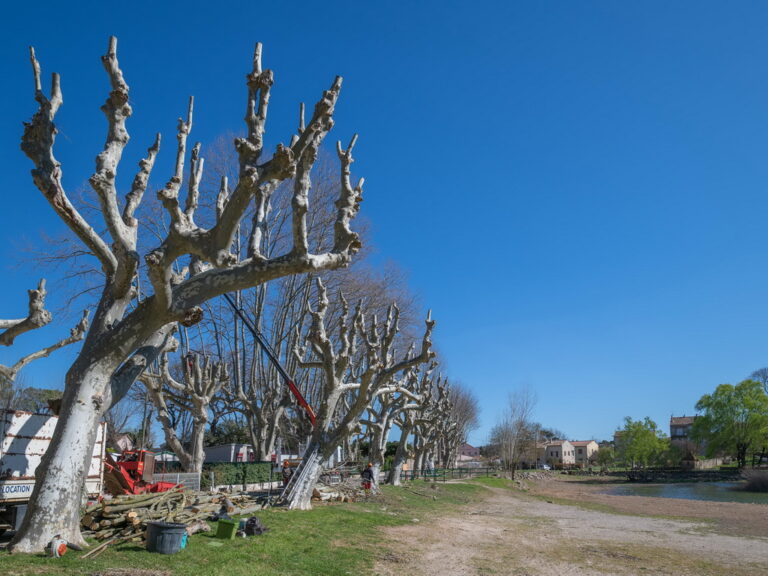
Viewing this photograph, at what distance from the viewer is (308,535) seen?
509 inches

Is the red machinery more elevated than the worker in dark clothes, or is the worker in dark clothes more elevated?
the red machinery

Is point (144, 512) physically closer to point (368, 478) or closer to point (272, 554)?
point (272, 554)

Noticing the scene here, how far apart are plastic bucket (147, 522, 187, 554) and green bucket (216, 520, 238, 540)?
168 cm

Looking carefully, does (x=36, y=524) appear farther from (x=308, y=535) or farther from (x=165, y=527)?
(x=308, y=535)

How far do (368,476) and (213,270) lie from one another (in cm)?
1687

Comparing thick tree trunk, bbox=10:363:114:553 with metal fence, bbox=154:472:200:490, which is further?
metal fence, bbox=154:472:200:490

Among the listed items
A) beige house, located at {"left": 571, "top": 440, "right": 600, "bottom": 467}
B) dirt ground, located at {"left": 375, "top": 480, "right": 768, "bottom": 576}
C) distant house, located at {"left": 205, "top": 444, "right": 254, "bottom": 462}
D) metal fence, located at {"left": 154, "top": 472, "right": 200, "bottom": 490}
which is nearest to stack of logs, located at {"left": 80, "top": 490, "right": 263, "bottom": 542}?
dirt ground, located at {"left": 375, "top": 480, "right": 768, "bottom": 576}

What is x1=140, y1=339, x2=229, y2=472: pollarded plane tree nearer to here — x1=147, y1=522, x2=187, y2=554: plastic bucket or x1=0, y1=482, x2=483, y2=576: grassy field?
x1=0, y1=482, x2=483, y2=576: grassy field

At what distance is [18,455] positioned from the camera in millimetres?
11352

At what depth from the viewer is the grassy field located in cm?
817

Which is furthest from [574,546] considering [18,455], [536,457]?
[536,457]

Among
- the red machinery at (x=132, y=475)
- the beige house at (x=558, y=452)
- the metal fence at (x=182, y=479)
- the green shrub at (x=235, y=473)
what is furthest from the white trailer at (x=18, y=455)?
the beige house at (x=558, y=452)

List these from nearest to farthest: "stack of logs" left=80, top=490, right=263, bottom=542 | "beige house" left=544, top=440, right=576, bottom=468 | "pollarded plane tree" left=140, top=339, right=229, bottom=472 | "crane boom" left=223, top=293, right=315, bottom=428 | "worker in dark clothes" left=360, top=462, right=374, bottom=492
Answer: "stack of logs" left=80, top=490, right=263, bottom=542 → "pollarded plane tree" left=140, top=339, right=229, bottom=472 → "worker in dark clothes" left=360, top=462, right=374, bottom=492 → "crane boom" left=223, top=293, right=315, bottom=428 → "beige house" left=544, top=440, right=576, bottom=468

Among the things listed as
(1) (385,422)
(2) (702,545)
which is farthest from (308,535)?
(1) (385,422)
